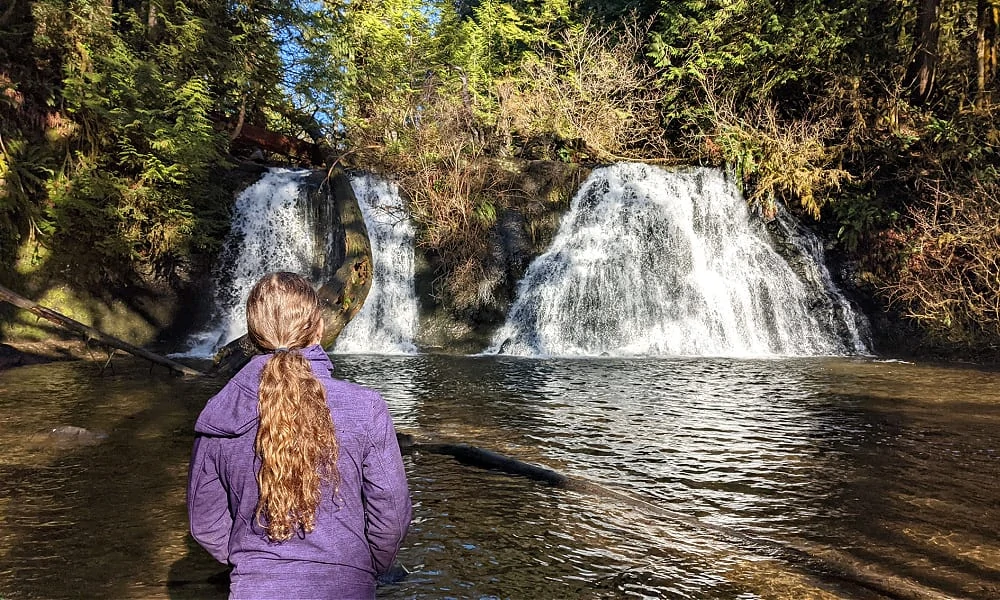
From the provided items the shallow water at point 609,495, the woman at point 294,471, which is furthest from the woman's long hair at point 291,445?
the shallow water at point 609,495

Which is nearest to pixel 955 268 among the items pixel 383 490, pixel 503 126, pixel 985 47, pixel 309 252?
pixel 985 47

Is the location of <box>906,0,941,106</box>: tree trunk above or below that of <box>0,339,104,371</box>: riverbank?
above

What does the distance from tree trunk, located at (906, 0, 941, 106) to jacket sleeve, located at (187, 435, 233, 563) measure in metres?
18.2

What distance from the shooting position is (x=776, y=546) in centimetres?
405

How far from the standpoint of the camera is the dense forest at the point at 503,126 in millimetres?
13172

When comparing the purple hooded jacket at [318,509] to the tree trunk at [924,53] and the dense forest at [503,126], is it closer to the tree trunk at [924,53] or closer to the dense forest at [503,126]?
the dense forest at [503,126]

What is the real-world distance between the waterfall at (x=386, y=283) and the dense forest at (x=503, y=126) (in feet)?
2.05

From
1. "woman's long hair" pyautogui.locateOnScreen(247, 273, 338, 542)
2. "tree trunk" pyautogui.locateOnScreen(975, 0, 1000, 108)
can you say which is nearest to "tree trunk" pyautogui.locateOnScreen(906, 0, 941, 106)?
"tree trunk" pyautogui.locateOnScreen(975, 0, 1000, 108)

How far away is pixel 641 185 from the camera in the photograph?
17.1m

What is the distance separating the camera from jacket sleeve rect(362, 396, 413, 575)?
1903mm

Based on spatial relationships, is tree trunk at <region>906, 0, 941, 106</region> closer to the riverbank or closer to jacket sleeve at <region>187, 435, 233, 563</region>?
jacket sleeve at <region>187, 435, 233, 563</region>

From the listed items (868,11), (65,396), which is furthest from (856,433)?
(868,11)

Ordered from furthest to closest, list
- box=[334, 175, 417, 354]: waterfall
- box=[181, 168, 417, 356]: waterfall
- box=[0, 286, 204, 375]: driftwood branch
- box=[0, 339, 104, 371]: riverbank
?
box=[181, 168, 417, 356]: waterfall, box=[334, 175, 417, 354]: waterfall, box=[0, 339, 104, 371]: riverbank, box=[0, 286, 204, 375]: driftwood branch

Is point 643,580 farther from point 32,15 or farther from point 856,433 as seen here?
point 32,15
